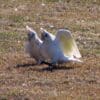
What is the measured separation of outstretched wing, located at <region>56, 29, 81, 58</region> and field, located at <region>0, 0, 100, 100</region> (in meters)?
0.21

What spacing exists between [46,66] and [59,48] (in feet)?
1.21

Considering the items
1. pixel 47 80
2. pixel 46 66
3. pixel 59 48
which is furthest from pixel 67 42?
pixel 47 80

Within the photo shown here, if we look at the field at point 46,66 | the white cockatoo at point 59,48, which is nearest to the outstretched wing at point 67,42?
the white cockatoo at point 59,48

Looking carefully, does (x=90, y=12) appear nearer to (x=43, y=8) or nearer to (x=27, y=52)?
(x=43, y=8)

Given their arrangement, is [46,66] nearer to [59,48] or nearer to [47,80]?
[59,48]

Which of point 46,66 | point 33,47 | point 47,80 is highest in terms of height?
point 33,47

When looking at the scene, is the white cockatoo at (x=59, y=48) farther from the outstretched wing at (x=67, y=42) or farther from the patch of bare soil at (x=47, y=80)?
the patch of bare soil at (x=47, y=80)

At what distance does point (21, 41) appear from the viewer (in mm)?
15312

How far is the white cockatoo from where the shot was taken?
43.1ft

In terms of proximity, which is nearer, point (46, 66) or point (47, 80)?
point (47, 80)

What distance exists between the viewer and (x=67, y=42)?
1339 centimetres

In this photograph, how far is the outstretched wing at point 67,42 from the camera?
1331 cm

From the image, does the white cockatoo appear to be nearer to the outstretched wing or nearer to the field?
the outstretched wing

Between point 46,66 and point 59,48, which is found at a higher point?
point 59,48
